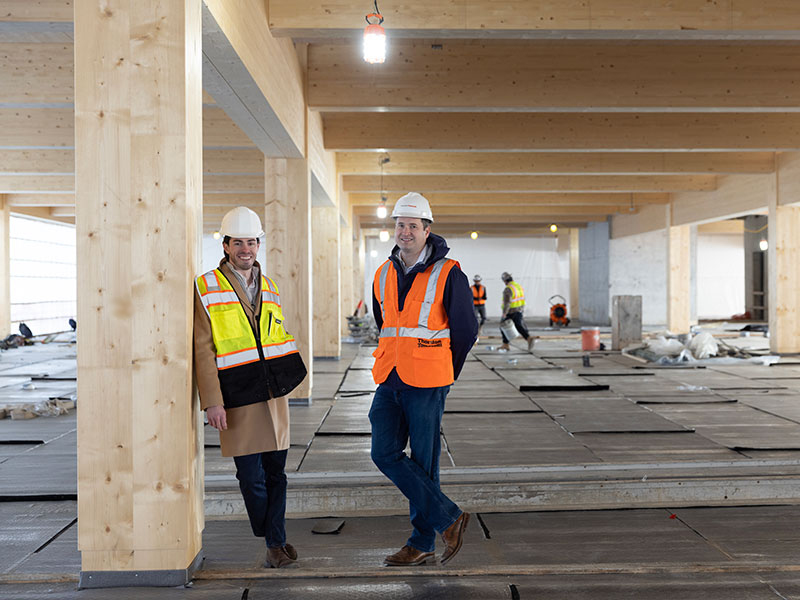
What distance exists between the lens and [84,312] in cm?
362

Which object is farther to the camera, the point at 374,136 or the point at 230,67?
the point at 374,136

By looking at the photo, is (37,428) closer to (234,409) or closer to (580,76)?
(234,409)

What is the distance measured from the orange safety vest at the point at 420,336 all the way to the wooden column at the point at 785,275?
42.1ft

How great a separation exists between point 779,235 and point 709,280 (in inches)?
723

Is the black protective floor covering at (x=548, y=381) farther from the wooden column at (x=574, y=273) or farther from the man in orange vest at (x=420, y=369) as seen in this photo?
the wooden column at (x=574, y=273)

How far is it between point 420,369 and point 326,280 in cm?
1014

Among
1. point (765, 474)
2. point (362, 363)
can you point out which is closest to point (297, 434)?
point (765, 474)

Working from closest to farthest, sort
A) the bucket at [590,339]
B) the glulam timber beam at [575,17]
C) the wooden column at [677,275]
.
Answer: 1. the glulam timber beam at [575,17]
2. the bucket at [590,339]
3. the wooden column at [677,275]

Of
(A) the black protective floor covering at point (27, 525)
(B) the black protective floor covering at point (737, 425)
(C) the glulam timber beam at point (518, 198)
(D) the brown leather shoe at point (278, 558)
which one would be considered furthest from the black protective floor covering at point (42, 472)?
(C) the glulam timber beam at point (518, 198)

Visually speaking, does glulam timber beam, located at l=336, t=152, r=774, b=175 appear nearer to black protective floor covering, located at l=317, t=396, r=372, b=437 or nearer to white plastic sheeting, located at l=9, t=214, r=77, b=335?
black protective floor covering, located at l=317, t=396, r=372, b=437

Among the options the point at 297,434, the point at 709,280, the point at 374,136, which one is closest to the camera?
the point at 297,434

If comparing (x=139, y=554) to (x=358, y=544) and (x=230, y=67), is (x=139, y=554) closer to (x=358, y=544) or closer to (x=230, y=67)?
(x=358, y=544)

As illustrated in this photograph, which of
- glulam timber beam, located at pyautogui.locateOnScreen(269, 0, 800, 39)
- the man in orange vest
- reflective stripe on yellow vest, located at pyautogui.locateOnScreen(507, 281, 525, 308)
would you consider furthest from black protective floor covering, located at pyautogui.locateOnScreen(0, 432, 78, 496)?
reflective stripe on yellow vest, located at pyautogui.locateOnScreen(507, 281, 525, 308)

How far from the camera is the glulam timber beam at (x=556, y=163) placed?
536 inches
